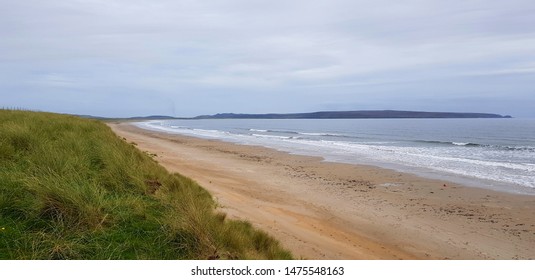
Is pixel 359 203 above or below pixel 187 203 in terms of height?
below

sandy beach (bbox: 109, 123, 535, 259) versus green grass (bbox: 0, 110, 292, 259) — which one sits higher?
green grass (bbox: 0, 110, 292, 259)

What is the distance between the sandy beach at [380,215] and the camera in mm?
7465

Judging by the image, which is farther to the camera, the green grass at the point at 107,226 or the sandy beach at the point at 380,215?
the sandy beach at the point at 380,215

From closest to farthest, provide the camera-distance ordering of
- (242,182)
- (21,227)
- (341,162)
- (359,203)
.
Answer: (21,227) → (359,203) → (242,182) → (341,162)

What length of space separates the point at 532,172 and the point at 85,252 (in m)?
19.4

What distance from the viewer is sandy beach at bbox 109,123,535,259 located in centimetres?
746

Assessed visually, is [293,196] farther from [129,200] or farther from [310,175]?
[129,200]

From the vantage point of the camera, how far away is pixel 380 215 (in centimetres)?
1016

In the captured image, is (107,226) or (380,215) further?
(380,215)

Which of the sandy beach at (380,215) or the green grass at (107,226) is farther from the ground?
the green grass at (107,226)

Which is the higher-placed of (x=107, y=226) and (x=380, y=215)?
(x=107, y=226)

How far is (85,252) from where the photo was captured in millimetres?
4418

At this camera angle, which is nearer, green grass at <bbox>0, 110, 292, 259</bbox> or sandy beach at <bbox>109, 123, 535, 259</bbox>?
green grass at <bbox>0, 110, 292, 259</bbox>
